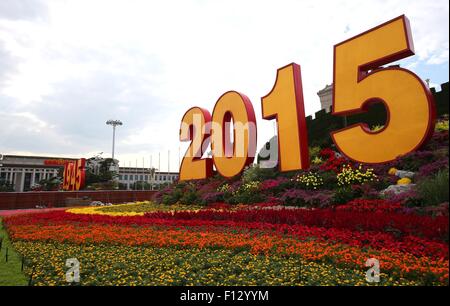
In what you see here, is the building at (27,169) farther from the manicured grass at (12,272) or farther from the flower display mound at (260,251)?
the manicured grass at (12,272)

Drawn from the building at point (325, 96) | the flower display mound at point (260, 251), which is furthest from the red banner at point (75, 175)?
the flower display mound at point (260, 251)

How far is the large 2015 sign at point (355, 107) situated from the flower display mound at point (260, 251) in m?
2.59

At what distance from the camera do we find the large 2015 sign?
8.45m

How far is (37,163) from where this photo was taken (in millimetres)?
63906

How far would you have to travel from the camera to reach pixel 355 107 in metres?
9.80

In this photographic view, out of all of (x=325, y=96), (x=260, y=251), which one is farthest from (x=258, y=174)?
(x=325, y=96)

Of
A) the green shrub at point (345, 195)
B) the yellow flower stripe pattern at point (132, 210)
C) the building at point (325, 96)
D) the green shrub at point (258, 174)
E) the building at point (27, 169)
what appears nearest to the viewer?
the green shrub at point (345, 195)

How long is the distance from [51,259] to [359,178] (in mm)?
7811

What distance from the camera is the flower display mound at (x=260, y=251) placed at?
361 centimetres

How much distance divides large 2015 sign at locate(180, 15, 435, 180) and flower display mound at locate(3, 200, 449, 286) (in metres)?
2.59

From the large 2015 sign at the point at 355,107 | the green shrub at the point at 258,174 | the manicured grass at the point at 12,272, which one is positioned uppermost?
the large 2015 sign at the point at 355,107

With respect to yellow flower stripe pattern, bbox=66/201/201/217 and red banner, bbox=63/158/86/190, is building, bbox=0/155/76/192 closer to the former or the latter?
red banner, bbox=63/158/86/190
